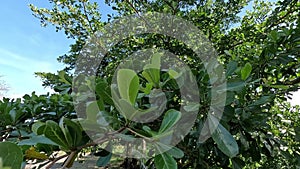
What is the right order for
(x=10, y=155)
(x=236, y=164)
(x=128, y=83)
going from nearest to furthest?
(x=10, y=155), (x=128, y=83), (x=236, y=164)

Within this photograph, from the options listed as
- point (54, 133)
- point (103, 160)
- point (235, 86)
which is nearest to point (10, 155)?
point (54, 133)

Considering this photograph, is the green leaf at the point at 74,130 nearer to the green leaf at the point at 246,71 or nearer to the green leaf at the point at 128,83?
the green leaf at the point at 128,83

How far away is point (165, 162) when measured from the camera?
1.28 ft

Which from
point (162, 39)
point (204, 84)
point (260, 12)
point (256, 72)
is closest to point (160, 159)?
point (204, 84)

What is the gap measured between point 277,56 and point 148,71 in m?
0.52

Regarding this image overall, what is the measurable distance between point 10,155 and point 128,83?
19cm

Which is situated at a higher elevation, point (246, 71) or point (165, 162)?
point (246, 71)

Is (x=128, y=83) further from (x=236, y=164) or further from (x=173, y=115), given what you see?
(x=236, y=164)

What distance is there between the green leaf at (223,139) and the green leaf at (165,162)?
0.54 feet

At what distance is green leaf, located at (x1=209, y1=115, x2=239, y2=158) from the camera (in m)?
0.50

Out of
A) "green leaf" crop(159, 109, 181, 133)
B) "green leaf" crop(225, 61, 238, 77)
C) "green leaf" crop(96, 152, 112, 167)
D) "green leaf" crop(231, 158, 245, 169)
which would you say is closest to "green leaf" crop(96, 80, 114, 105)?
"green leaf" crop(159, 109, 181, 133)

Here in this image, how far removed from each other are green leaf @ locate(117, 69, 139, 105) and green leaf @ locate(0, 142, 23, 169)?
0.55ft

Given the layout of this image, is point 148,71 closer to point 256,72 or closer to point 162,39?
point 256,72

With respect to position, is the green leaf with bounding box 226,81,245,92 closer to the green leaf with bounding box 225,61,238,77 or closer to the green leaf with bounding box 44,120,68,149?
the green leaf with bounding box 225,61,238,77
